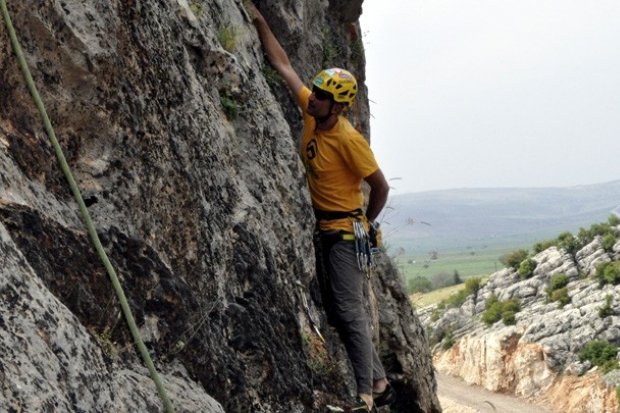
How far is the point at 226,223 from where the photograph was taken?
6734 mm

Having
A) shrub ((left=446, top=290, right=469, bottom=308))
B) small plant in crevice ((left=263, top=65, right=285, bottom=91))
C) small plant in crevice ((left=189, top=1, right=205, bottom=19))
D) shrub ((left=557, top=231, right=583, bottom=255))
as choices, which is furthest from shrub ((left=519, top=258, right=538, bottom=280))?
small plant in crevice ((left=189, top=1, right=205, bottom=19))

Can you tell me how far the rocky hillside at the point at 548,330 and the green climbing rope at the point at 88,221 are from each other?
5033 centimetres

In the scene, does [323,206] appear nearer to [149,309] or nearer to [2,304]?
[149,309]

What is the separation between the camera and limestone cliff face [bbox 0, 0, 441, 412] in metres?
4.37

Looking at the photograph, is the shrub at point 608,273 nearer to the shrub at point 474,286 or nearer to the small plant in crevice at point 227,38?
the shrub at point 474,286

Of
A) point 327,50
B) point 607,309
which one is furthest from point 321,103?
point 607,309

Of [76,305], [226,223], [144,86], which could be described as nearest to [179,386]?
[76,305]

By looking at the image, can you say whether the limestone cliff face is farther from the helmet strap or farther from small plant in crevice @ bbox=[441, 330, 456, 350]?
small plant in crevice @ bbox=[441, 330, 456, 350]

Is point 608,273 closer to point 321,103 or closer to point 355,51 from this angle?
point 355,51

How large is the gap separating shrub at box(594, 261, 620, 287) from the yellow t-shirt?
61.7 metres

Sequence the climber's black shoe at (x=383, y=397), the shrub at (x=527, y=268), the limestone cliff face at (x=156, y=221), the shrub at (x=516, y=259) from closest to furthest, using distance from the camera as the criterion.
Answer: the limestone cliff face at (x=156, y=221)
the climber's black shoe at (x=383, y=397)
the shrub at (x=527, y=268)
the shrub at (x=516, y=259)

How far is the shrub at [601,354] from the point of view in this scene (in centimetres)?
5500

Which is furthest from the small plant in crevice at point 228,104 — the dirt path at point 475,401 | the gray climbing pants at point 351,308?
the dirt path at point 475,401

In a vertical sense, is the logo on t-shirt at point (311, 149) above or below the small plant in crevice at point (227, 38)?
below
